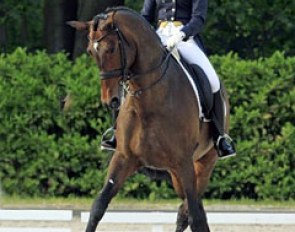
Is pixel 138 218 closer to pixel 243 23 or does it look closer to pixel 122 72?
pixel 122 72

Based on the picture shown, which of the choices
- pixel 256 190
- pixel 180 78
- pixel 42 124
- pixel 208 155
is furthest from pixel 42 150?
pixel 180 78

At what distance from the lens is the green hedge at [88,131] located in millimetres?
14477

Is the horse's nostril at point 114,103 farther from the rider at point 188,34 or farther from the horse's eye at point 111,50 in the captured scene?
the rider at point 188,34

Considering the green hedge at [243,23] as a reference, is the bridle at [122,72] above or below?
above

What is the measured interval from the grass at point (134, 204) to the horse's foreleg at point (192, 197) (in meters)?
4.65

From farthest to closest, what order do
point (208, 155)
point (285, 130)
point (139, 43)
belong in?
1. point (285, 130)
2. point (208, 155)
3. point (139, 43)

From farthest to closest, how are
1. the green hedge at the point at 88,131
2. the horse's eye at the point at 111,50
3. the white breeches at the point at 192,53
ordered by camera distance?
the green hedge at the point at 88,131
the white breeches at the point at 192,53
the horse's eye at the point at 111,50

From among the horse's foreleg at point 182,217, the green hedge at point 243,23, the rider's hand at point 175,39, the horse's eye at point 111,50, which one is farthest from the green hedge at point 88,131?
the horse's eye at point 111,50

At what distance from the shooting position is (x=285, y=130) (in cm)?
1443

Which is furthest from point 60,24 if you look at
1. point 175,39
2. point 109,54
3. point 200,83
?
point 109,54

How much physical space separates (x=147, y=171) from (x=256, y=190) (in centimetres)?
531

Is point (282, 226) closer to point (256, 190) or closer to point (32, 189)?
point (256, 190)

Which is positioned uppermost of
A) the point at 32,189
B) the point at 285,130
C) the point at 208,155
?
the point at 208,155

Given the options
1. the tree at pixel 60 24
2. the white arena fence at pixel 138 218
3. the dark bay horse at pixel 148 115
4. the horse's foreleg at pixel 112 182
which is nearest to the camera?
the dark bay horse at pixel 148 115
